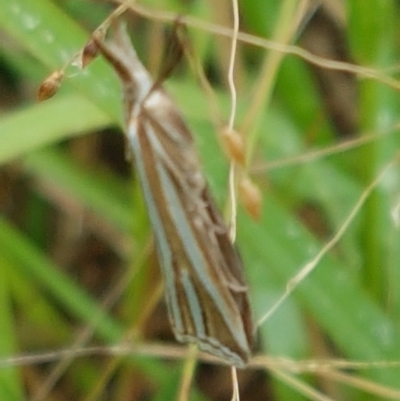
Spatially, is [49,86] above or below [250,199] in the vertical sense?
above

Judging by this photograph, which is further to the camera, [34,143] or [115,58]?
[34,143]

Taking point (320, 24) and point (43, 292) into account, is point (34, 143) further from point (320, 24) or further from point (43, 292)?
point (320, 24)

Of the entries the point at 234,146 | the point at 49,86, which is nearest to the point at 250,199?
the point at 234,146

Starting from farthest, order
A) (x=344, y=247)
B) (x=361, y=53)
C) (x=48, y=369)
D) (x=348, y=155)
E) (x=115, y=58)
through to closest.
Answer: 1. (x=48, y=369)
2. (x=348, y=155)
3. (x=344, y=247)
4. (x=361, y=53)
5. (x=115, y=58)

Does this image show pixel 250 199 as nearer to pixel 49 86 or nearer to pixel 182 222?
pixel 182 222

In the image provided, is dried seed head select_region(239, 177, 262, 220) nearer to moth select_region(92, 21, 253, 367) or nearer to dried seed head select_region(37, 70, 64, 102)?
moth select_region(92, 21, 253, 367)

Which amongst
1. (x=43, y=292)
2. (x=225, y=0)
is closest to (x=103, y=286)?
(x=43, y=292)
